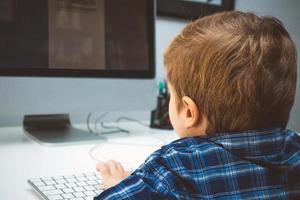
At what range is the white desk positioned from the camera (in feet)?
2.04

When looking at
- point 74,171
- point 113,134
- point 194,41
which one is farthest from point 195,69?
point 113,134

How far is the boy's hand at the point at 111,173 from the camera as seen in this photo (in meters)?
0.61

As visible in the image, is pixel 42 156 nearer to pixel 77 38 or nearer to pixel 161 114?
pixel 77 38

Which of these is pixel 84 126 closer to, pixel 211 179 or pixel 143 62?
pixel 143 62

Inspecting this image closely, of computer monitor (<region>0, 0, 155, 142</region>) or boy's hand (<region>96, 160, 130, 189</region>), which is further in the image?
computer monitor (<region>0, 0, 155, 142</region>)

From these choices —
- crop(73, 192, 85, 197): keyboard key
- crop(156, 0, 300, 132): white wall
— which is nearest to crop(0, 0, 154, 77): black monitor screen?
crop(156, 0, 300, 132): white wall

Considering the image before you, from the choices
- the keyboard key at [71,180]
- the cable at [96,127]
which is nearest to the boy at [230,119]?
the keyboard key at [71,180]

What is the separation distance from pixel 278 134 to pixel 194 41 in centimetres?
18

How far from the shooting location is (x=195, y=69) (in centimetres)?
55

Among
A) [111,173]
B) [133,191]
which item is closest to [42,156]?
[111,173]

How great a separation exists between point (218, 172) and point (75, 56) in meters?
0.54

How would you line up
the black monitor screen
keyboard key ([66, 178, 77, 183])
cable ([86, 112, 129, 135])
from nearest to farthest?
keyboard key ([66, 178, 77, 183]) < the black monitor screen < cable ([86, 112, 129, 135])

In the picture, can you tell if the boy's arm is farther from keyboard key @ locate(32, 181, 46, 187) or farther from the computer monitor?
the computer monitor

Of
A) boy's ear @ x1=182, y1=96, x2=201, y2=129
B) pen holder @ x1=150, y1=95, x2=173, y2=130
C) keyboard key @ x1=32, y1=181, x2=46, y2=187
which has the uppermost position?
boy's ear @ x1=182, y1=96, x2=201, y2=129
